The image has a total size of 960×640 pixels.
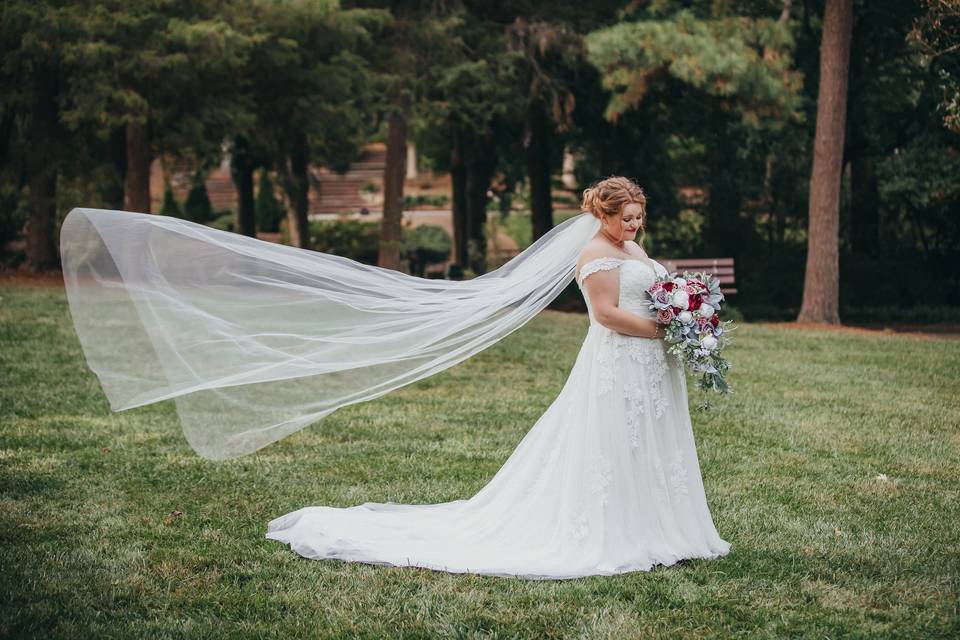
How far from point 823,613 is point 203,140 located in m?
17.9

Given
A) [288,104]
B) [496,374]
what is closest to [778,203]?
[288,104]

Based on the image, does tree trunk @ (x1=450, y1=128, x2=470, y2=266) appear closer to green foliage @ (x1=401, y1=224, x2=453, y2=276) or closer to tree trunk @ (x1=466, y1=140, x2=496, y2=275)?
tree trunk @ (x1=466, y1=140, x2=496, y2=275)

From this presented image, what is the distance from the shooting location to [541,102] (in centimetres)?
2347

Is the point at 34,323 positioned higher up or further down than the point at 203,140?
further down

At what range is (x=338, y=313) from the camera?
21.2 ft

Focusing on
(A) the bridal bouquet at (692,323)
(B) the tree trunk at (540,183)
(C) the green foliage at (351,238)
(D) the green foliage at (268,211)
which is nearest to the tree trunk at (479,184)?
(B) the tree trunk at (540,183)

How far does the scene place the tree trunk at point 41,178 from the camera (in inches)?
846

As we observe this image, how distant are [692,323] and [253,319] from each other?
8.30 ft

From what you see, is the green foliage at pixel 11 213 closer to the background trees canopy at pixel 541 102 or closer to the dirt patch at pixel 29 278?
the background trees canopy at pixel 541 102

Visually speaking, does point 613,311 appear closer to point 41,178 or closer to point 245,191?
point 41,178

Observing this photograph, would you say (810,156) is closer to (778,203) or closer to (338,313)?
(778,203)

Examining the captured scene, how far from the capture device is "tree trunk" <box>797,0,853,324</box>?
17.8m

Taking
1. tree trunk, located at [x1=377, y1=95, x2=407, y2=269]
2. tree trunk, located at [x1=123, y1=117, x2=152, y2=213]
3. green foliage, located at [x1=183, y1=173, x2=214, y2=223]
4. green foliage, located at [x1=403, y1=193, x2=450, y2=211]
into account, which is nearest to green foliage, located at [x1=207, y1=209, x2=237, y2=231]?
green foliage, located at [x1=183, y1=173, x2=214, y2=223]

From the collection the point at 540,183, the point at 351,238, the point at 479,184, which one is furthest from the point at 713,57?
the point at 351,238
